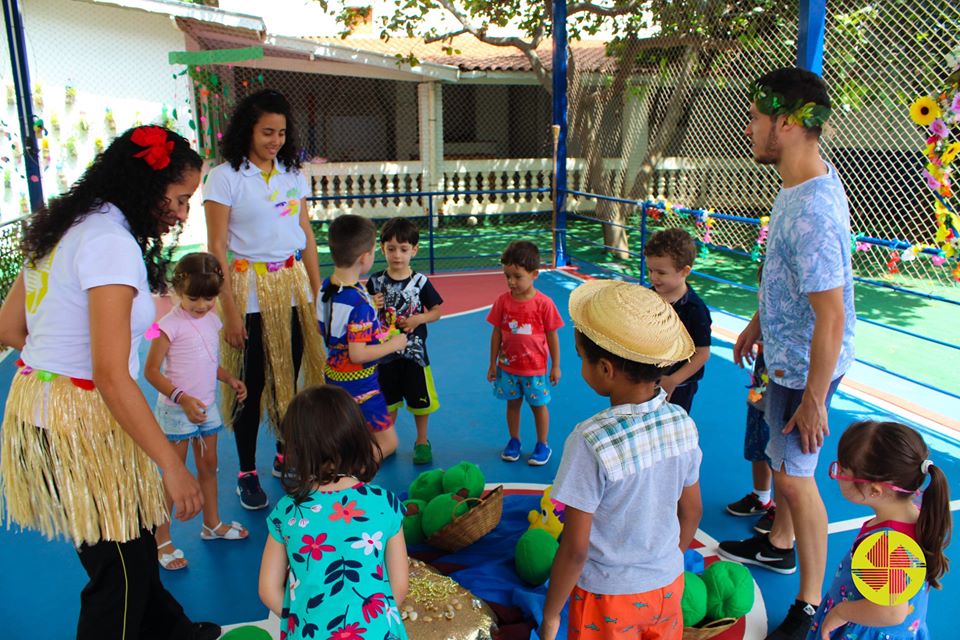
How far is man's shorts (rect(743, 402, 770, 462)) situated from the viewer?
291cm

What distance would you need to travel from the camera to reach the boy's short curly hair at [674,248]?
3002mm

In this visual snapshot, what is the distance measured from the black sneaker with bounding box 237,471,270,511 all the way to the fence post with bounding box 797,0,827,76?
12.2 ft

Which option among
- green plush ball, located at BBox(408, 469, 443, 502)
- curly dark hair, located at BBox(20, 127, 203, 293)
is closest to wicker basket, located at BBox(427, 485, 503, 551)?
green plush ball, located at BBox(408, 469, 443, 502)

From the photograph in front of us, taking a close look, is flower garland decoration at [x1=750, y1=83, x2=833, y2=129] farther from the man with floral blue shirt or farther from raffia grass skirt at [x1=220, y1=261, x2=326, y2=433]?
raffia grass skirt at [x1=220, y1=261, x2=326, y2=433]

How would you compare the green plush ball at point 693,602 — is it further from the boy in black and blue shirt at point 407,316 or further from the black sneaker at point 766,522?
the boy in black and blue shirt at point 407,316

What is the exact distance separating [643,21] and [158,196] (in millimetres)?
8411

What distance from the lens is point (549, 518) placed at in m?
2.79

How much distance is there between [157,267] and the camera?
6.78ft

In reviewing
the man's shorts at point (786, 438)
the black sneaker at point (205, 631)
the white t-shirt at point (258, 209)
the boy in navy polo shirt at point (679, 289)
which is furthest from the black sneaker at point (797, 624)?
the white t-shirt at point (258, 209)

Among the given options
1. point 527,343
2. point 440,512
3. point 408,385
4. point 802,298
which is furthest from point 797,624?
point 408,385

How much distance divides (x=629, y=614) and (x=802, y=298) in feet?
3.53

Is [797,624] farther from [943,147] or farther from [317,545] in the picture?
[943,147]

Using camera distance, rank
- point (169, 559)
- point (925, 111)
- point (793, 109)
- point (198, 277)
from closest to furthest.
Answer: point (793, 109)
point (198, 277)
point (169, 559)
point (925, 111)

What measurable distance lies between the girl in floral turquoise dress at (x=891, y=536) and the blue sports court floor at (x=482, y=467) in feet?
1.85
